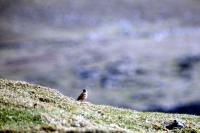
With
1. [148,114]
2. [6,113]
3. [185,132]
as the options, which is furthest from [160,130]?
[6,113]

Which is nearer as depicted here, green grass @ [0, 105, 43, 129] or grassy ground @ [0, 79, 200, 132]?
green grass @ [0, 105, 43, 129]

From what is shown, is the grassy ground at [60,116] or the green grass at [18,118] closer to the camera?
the green grass at [18,118]

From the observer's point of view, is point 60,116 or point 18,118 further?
point 60,116

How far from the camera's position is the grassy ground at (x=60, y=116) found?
1456 inches

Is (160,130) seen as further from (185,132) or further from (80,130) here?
(80,130)

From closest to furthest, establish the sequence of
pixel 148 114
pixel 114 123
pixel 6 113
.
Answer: pixel 6 113 < pixel 114 123 < pixel 148 114

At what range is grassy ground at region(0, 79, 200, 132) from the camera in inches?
1456

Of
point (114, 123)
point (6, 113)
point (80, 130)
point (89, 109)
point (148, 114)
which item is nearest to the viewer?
point (80, 130)

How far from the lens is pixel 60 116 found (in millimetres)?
38656

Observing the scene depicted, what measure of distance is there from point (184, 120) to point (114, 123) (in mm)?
7086

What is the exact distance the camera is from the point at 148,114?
4728cm

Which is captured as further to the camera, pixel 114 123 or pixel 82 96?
pixel 82 96

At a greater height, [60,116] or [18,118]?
[60,116]

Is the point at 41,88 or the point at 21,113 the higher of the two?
the point at 41,88
